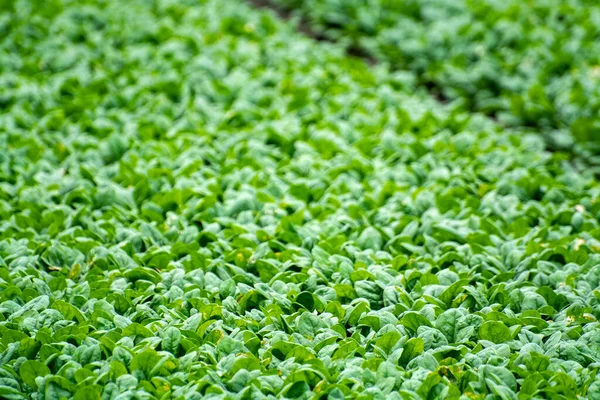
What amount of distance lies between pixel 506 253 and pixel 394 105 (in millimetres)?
2052

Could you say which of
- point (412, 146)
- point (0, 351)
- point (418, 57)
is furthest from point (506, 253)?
point (418, 57)

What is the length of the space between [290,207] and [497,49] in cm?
311

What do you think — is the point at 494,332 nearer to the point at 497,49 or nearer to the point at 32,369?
the point at 32,369

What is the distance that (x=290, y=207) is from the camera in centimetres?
416

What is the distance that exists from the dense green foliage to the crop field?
0.08 ft

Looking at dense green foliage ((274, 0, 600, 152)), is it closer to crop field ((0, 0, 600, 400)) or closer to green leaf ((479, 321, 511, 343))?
crop field ((0, 0, 600, 400))

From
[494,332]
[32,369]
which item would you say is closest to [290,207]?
[494,332]

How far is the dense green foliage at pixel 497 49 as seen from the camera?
18.4 ft

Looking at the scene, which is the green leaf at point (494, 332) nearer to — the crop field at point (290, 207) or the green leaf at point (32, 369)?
the crop field at point (290, 207)

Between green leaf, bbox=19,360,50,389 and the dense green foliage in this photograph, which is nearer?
green leaf, bbox=19,360,50,389

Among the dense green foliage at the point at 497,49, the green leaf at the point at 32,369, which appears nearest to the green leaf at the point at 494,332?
the green leaf at the point at 32,369

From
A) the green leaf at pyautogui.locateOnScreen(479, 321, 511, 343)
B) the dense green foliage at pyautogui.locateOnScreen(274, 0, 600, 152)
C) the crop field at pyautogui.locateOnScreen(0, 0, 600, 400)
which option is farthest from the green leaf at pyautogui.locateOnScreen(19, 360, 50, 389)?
the dense green foliage at pyautogui.locateOnScreen(274, 0, 600, 152)

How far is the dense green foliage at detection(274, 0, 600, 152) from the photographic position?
18.4 feet

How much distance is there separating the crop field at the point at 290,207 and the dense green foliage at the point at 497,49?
0.02 meters
